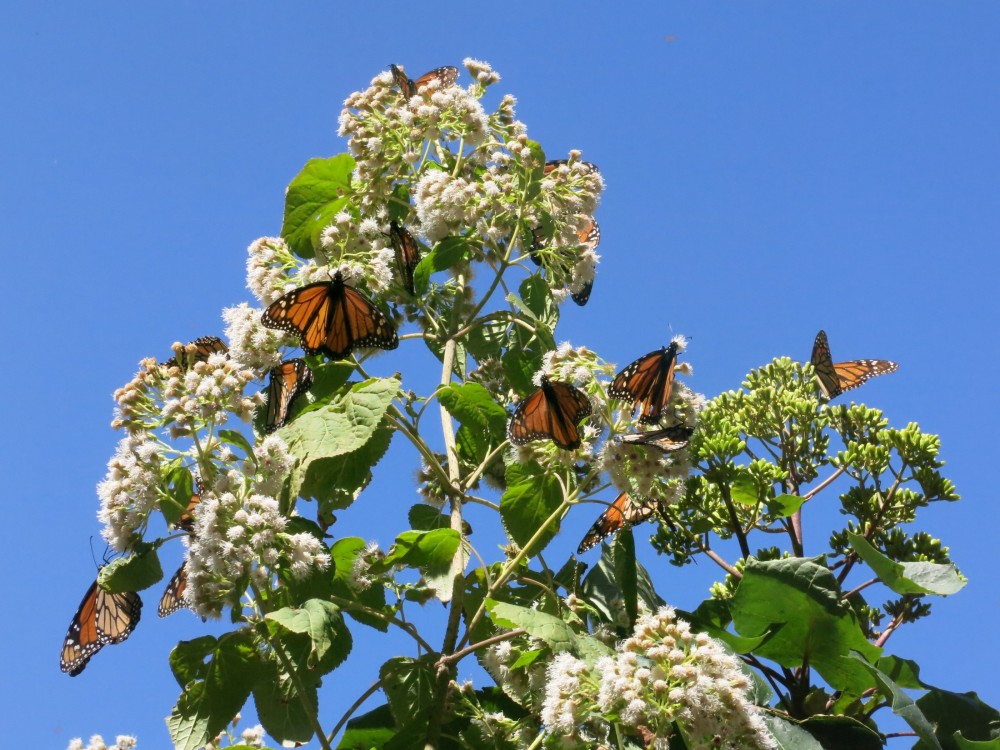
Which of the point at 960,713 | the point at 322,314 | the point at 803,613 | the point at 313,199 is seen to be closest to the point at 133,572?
the point at 322,314

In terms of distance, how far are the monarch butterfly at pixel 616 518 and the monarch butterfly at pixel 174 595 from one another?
1.91m

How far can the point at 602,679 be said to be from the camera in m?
3.52

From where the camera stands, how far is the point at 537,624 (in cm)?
375

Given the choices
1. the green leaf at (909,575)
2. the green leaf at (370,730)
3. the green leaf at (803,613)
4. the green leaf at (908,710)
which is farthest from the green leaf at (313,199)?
the green leaf at (908,710)

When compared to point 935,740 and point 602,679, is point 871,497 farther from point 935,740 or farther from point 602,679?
point 602,679

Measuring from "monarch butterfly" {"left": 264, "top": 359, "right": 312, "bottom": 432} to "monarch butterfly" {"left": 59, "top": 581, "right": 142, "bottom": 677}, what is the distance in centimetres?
104

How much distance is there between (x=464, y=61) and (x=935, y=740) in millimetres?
4024

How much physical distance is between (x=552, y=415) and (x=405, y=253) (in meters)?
→ 1.34

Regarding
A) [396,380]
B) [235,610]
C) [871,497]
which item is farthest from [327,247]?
[871,497]

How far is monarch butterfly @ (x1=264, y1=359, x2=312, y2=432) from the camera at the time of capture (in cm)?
483

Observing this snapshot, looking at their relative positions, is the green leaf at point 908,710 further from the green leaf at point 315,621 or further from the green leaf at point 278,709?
the green leaf at point 278,709

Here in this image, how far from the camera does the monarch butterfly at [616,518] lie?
4582mm

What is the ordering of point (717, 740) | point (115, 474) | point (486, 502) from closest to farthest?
point (717, 740) → point (115, 474) → point (486, 502)

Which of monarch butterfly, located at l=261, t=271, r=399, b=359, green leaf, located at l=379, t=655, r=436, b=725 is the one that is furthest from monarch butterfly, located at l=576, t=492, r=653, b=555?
monarch butterfly, located at l=261, t=271, r=399, b=359
